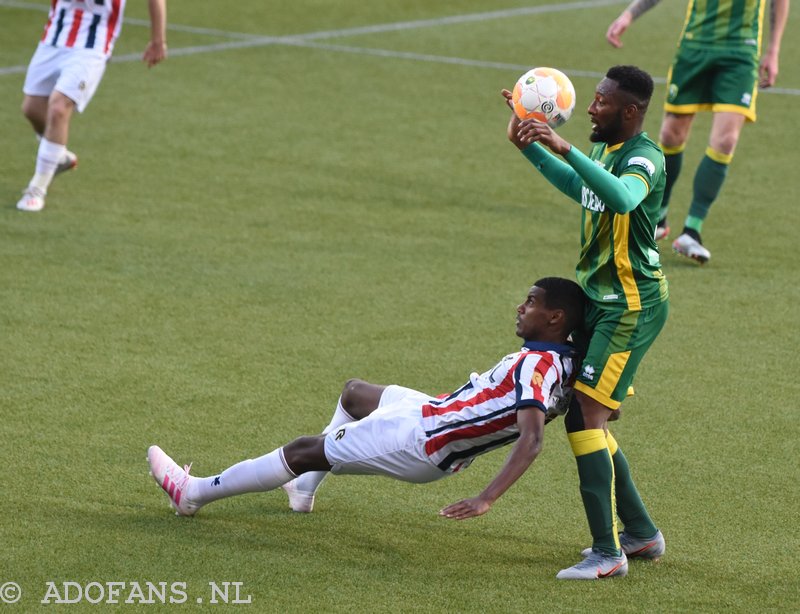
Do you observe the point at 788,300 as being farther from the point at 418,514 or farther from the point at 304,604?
the point at 304,604

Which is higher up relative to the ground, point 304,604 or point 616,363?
point 616,363

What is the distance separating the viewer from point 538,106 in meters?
4.80

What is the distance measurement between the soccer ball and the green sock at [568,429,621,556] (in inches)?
45.0

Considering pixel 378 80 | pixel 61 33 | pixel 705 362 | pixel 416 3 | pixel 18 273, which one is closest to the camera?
pixel 705 362

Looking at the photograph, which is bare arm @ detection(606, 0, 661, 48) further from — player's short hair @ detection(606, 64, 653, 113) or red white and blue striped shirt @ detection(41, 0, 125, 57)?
player's short hair @ detection(606, 64, 653, 113)

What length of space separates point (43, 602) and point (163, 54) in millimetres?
5651

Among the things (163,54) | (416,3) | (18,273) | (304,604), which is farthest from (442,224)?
(416,3)

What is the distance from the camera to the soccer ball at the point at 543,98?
4793 mm

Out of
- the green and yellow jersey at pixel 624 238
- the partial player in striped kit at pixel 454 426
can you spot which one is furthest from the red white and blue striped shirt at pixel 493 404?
the green and yellow jersey at pixel 624 238

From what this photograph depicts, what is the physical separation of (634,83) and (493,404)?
124cm

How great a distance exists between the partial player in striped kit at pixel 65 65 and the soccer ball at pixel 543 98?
488 centimetres

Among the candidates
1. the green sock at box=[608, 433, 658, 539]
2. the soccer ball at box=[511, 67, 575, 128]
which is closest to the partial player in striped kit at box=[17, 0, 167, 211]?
the soccer ball at box=[511, 67, 575, 128]

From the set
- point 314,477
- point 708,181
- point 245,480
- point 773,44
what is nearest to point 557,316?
point 314,477

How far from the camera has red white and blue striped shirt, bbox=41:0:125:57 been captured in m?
9.09
